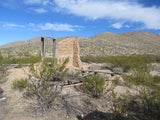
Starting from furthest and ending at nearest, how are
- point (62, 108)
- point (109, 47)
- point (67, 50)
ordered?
point (109, 47), point (67, 50), point (62, 108)

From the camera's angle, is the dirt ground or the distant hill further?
the distant hill

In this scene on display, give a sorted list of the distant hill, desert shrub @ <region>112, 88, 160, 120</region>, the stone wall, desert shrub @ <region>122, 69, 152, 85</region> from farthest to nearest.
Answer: the distant hill < the stone wall < desert shrub @ <region>122, 69, 152, 85</region> < desert shrub @ <region>112, 88, 160, 120</region>

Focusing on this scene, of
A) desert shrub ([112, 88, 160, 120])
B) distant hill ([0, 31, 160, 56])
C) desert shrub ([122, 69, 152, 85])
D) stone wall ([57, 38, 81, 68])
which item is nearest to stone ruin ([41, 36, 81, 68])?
stone wall ([57, 38, 81, 68])

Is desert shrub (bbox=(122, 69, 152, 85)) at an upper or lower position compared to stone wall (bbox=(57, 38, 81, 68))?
lower

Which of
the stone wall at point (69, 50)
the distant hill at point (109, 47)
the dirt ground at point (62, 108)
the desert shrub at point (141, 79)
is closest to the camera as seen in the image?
the dirt ground at point (62, 108)

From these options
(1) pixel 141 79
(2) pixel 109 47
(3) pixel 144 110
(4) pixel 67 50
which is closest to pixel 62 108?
(3) pixel 144 110

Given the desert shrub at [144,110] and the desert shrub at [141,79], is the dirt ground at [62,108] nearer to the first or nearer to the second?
the desert shrub at [144,110]

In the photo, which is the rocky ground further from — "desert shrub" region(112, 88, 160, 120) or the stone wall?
the stone wall

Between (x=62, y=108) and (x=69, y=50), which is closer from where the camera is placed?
(x=62, y=108)

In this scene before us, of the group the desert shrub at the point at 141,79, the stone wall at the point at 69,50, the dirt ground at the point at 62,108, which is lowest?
the dirt ground at the point at 62,108

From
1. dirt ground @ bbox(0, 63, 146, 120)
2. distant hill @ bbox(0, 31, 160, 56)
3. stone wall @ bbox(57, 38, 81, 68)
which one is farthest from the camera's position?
distant hill @ bbox(0, 31, 160, 56)

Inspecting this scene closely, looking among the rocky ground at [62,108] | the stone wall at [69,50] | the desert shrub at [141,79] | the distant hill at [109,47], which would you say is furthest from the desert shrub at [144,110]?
the distant hill at [109,47]

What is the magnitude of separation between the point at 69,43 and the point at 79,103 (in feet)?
20.5

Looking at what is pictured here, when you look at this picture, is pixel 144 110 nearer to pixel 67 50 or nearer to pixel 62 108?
pixel 62 108
